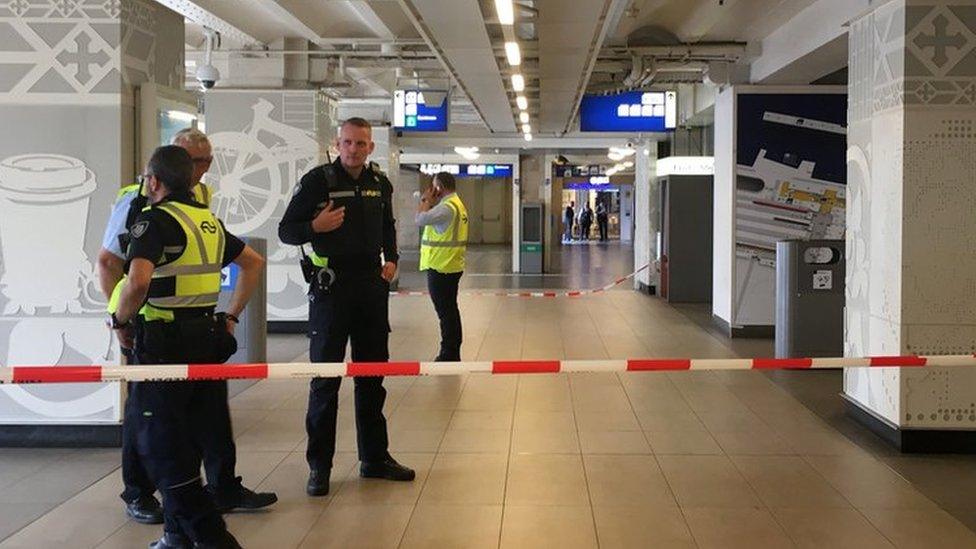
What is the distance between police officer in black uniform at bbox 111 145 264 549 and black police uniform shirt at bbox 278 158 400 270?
840 mm

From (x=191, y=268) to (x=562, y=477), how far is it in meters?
2.31

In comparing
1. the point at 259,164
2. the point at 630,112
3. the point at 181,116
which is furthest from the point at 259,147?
the point at 630,112

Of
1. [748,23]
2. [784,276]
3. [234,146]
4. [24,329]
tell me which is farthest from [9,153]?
[748,23]

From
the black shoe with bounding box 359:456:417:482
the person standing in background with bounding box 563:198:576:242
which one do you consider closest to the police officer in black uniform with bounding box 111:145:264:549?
the black shoe with bounding box 359:456:417:482

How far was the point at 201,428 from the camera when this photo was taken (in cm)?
401

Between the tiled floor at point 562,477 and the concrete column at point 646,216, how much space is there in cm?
829

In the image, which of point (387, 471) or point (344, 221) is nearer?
point (344, 221)

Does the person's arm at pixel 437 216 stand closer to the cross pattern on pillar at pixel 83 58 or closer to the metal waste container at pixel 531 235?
the cross pattern on pillar at pixel 83 58

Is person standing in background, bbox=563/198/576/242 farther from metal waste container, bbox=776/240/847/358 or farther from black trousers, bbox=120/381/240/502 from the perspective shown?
black trousers, bbox=120/381/240/502

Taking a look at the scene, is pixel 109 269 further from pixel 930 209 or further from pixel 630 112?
pixel 630 112

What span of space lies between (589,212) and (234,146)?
105ft

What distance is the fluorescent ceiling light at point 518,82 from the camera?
979 centimetres

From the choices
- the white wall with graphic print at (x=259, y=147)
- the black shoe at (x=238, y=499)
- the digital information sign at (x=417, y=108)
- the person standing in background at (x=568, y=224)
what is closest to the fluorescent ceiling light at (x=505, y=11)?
the black shoe at (x=238, y=499)

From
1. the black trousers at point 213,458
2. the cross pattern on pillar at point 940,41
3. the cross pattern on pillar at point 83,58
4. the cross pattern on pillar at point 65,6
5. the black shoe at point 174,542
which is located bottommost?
the black shoe at point 174,542
